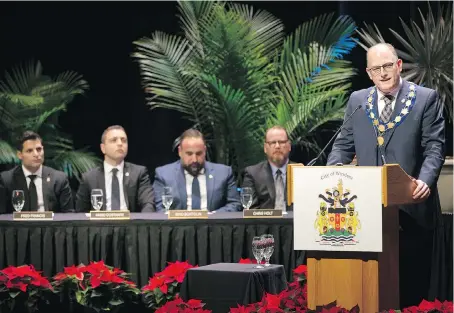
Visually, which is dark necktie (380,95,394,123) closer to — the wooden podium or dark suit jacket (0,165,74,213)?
the wooden podium

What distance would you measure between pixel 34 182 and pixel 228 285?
242cm

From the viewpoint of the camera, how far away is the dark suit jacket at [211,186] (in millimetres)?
6887

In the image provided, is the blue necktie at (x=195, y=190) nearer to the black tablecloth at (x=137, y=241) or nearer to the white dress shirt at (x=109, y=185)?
the white dress shirt at (x=109, y=185)

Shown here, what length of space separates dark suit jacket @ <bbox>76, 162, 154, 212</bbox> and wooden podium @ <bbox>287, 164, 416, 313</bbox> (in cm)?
283

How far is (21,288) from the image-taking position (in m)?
5.60

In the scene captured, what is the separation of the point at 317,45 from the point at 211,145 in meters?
1.43

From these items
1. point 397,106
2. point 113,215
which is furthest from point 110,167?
point 397,106

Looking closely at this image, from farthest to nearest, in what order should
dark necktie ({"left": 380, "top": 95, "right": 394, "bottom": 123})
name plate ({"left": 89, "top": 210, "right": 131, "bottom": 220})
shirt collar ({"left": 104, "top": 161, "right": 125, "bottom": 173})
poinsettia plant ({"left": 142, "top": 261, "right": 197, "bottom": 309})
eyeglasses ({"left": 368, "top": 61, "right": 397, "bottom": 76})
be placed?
shirt collar ({"left": 104, "top": 161, "right": 125, "bottom": 173})
name plate ({"left": 89, "top": 210, "right": 131, "bottom": 220})
poinsettia plant ({"left": 142, "top": 261, "right": 197, "bottom": 309})
dark necktie ({"left": 380, "top": 95, "right": 394, "bottom": 123})
eyeglasses ({"left": 368, "top": 61, "right": 397, "bottom": 76})

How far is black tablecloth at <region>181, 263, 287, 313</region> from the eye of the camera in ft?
16.4

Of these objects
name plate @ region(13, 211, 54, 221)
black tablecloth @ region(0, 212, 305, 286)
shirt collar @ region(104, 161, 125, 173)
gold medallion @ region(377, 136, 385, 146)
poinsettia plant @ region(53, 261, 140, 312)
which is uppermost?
gold medallion @ region(377, 136, 385, 146)

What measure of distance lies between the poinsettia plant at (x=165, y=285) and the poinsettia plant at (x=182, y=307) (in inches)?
23.6

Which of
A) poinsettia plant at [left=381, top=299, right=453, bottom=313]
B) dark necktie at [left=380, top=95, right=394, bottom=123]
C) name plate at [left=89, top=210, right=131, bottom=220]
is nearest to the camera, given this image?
poinsettia plant at [left=381, top=299, right=453, bottom=313]

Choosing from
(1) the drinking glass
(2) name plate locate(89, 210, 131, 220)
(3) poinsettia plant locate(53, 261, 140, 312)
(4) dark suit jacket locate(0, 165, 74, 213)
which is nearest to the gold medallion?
(1) the drinking glass

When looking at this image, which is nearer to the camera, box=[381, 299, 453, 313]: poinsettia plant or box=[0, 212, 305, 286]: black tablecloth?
box=[381, 299, 453, 313]: poinsettia plant
